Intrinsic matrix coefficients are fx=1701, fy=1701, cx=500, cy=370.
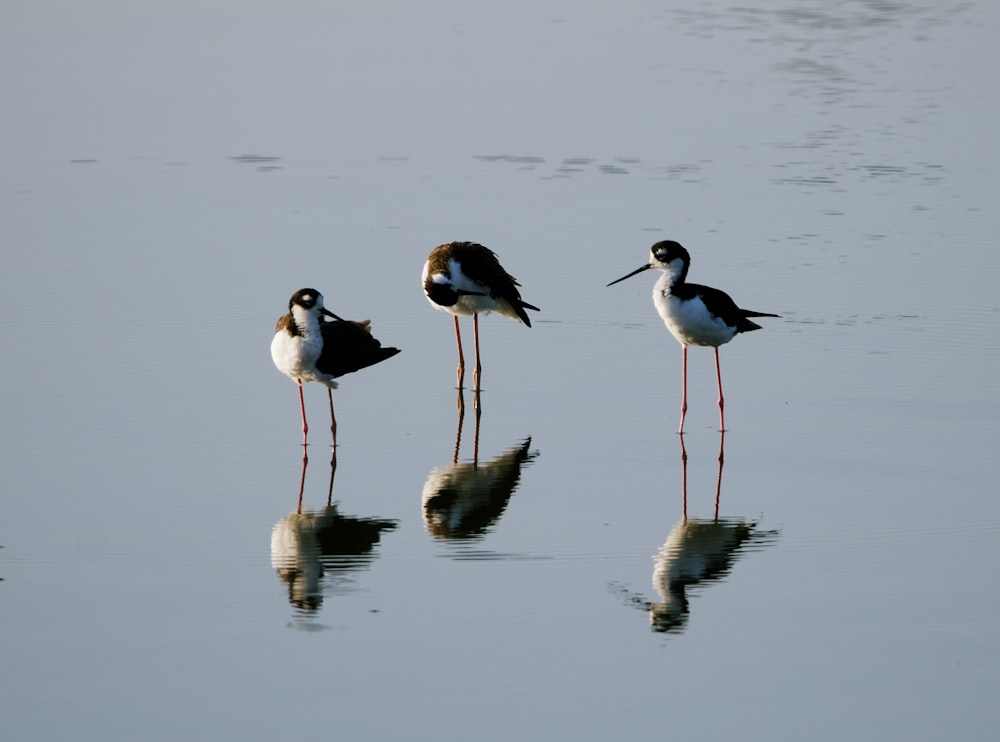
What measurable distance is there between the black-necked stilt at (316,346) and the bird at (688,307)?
1934 mm

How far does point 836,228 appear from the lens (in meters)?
14.9

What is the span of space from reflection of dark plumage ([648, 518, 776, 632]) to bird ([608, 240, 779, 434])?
81.0 inches

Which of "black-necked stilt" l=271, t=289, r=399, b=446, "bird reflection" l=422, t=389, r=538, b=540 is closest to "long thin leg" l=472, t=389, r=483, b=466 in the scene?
"bird reflection" l=422, t=389, r=538, b=540

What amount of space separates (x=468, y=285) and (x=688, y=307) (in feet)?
5.97

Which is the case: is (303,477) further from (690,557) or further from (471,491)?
(690,557)

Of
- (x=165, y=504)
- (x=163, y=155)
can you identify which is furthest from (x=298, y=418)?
(x=163, y=155)

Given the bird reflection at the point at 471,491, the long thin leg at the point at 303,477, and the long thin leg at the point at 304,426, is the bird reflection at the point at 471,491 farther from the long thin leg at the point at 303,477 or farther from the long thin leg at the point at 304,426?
the long thin leg at the point at 304,426

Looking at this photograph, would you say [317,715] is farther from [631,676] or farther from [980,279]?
[980,279]

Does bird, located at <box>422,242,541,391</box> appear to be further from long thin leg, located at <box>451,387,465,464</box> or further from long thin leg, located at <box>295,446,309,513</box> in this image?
long thin leg, located at <box>295,446,309,513</box>

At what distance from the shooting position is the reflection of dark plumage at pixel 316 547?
7.78 meters

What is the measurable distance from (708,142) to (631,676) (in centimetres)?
1184

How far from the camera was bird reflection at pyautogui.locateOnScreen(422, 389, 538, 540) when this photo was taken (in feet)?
28.5

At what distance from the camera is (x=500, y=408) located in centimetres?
1099

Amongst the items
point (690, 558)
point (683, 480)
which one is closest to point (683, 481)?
point (683, 480)
